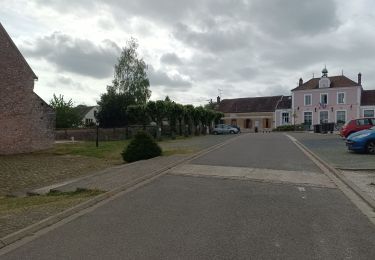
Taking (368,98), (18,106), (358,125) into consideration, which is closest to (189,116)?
(358,125)

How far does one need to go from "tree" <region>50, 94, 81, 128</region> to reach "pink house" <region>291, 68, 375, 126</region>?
39.3 m

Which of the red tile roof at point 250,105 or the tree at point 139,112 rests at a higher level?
the red tile roof at point 250,105

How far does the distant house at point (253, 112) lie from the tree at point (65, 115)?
3041 cm

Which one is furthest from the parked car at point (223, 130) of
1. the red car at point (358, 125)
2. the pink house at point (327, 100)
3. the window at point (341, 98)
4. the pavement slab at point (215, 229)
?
the pavement slab at point (215, 229)

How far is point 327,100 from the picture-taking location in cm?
7538

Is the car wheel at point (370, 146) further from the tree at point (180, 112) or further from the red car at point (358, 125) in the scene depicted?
the tree at point (180, 112)

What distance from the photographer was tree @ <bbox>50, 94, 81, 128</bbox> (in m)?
69.7

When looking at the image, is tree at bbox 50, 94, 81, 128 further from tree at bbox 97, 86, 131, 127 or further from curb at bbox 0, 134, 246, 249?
curb at bbox 0, 134, 246, 249

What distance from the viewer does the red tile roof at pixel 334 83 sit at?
244 feet

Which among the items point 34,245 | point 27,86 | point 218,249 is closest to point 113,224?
point 34,245

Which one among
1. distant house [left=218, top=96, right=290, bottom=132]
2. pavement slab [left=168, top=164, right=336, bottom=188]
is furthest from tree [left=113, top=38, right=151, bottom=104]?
pavement slab [left=168, top=164, right=336, bottom=188]

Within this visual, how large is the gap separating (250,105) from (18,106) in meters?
64.6

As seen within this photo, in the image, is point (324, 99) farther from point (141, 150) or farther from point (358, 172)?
point (358, 172)

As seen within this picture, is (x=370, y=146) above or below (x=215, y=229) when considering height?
above
